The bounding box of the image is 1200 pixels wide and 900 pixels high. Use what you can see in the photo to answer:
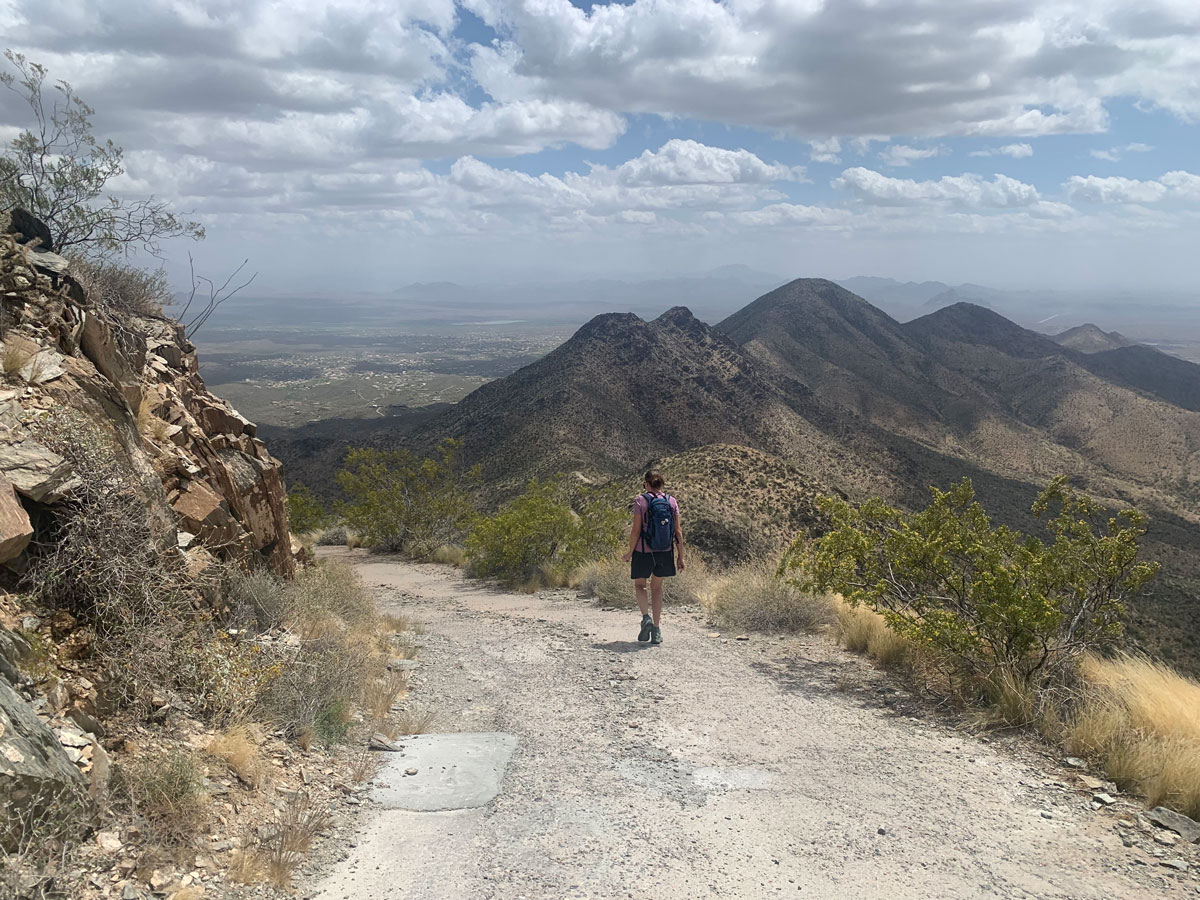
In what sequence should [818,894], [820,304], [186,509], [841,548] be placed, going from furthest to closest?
[820,304] < [841,548] < [186,509] < [818,894]

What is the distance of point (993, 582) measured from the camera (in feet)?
20.0

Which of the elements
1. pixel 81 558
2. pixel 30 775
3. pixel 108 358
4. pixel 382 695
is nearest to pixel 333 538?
pixel 108 358

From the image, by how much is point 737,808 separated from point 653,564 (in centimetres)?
391

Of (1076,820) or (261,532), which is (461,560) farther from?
(1076,820)

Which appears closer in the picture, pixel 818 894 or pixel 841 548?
pixel 818 894

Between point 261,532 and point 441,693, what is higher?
point 261,532

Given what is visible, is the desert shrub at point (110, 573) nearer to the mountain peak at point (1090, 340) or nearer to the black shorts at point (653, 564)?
the black shorts at point (653, 564)

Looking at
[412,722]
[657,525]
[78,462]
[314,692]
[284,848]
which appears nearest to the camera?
[284,848]

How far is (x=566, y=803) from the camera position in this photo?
446 cm

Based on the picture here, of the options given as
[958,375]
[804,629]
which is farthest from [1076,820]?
[958,375]

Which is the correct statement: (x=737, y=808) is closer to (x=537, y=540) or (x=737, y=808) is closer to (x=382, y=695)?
(x=382, y=695)

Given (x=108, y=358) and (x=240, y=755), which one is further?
(x=108, y=358)

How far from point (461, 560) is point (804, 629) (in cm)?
1196

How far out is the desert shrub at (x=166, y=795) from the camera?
349 centimetres
